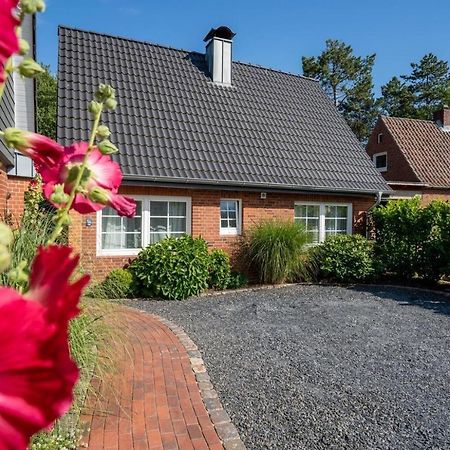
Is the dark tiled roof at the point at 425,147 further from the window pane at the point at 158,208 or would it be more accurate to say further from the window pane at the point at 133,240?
the window pane at the point at 133,240

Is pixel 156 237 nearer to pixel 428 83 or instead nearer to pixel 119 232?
pixel 119 232

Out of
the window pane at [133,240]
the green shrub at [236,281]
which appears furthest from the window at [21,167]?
the green shrub at [236,281]

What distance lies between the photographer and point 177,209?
32.1ft

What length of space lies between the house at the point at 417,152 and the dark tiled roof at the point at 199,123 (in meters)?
7.02

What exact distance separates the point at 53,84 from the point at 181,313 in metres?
28.9

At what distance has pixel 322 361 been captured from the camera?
15.8ft

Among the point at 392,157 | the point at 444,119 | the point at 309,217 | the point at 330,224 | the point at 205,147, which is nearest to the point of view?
the point at 205,147

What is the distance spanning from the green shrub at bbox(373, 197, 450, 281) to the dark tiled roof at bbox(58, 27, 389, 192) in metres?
1.16

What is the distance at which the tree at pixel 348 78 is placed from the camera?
1353 inches

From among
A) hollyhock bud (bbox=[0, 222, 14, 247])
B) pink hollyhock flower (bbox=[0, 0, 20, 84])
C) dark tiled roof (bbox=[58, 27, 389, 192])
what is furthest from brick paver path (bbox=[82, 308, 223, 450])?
dark tiled roof (bbox=[58, 27, 389, 192])

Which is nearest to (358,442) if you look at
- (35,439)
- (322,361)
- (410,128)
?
(322,361)

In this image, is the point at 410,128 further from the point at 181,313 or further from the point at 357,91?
the point at 181,313

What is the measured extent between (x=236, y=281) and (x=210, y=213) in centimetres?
169

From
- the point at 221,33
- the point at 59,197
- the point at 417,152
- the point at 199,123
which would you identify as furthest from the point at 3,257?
the point at 417,152
